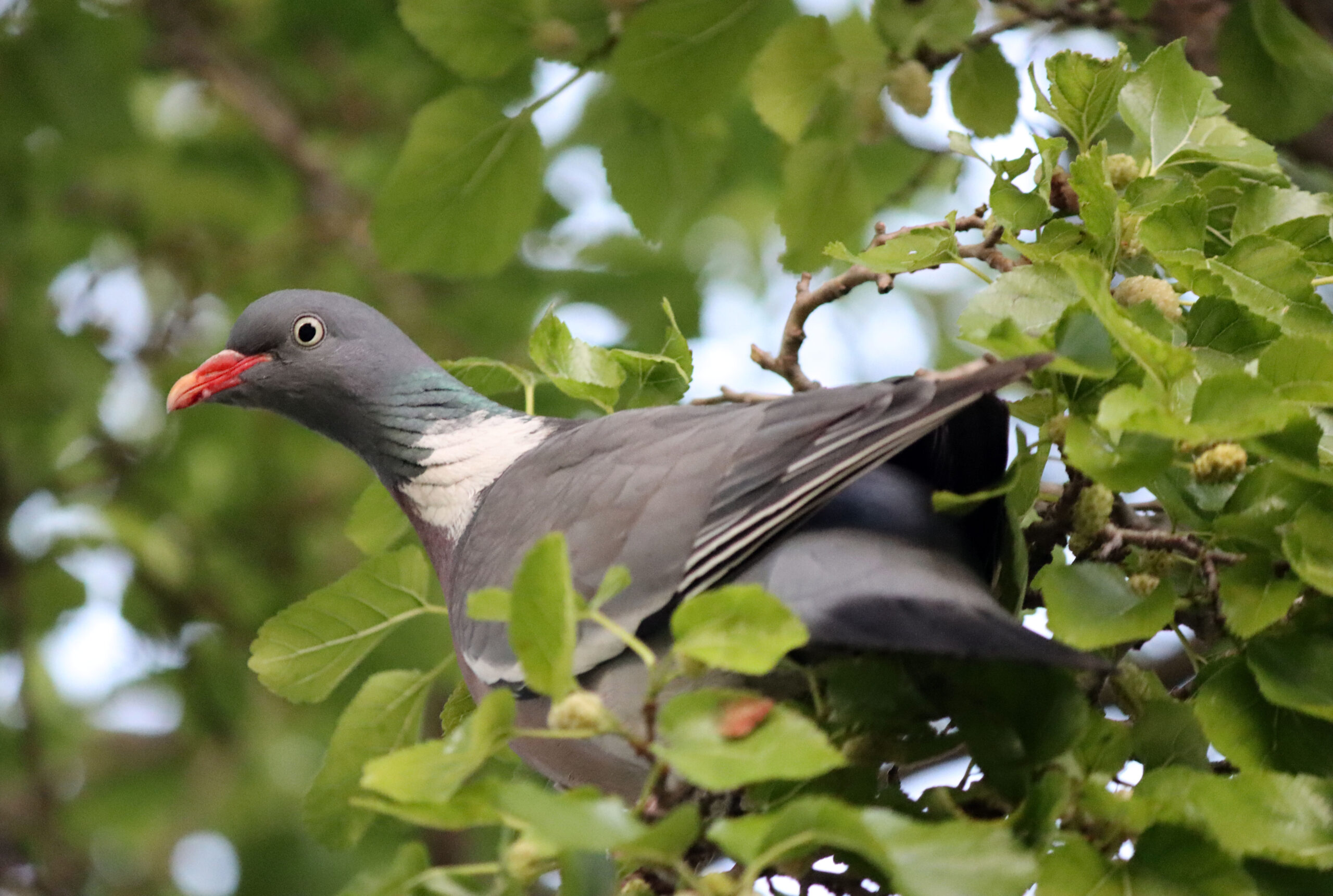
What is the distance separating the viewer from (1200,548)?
1577 mm

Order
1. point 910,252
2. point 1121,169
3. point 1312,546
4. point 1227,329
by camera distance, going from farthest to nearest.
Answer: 1. point 1121,169
2. point 910,252
3. point 1227,329
4. point 1312,546

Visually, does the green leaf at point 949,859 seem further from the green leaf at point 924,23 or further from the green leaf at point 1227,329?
the green leaf at point 924,23

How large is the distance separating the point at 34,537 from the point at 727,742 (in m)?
4.30

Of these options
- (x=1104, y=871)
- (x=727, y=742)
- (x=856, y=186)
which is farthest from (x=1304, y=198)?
(x=856, y=186)

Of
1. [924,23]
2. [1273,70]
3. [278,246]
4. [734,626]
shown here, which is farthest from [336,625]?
[278,246]

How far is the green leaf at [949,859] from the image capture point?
119 centimetres

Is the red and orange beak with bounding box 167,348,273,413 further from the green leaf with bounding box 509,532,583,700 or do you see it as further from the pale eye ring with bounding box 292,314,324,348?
the green leaf with bounding box 509,532,583,700

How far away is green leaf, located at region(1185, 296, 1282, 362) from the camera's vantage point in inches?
63.6

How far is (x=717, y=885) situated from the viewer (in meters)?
1.27

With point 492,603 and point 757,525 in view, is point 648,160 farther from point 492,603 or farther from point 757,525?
point 492,603

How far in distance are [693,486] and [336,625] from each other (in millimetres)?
635

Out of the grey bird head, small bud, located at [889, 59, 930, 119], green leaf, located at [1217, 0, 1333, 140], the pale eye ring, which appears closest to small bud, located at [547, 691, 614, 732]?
the grey bird head

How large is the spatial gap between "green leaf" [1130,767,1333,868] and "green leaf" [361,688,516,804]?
614mm

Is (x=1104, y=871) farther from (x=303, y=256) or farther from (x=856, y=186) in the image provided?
(x=303, y=256)
